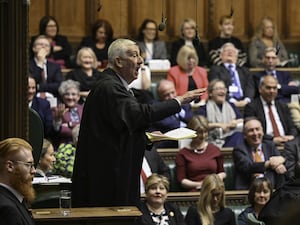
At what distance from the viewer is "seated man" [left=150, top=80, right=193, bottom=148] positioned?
9133 mm

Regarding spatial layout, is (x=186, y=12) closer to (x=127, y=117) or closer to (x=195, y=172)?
(x=195, y=172)

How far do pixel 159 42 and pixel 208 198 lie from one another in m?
4.22

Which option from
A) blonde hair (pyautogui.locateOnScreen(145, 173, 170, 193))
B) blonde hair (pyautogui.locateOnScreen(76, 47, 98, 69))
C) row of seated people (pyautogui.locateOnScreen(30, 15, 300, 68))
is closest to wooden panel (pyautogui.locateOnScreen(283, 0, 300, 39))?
row of seated people (pyautogui.locateOnScreen(30, 15, 300, 68))

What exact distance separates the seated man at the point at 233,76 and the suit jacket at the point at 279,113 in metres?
0.58

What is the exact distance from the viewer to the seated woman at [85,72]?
9.92m

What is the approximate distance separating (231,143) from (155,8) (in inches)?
149

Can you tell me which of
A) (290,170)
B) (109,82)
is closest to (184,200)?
(290,170)

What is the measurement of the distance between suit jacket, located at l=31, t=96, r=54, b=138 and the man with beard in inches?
166

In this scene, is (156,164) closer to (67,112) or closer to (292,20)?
(67,112)

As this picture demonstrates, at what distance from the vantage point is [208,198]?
725 centimetres

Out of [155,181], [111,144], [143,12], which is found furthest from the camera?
[143,12]

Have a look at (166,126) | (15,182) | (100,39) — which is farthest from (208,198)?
(100,39)

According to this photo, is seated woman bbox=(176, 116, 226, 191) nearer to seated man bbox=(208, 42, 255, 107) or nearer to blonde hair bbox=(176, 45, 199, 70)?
blonde hair bbox=(176, 45, 199, 70)

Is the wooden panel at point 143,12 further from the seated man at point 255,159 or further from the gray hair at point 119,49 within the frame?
the gray hair at point 119,49
